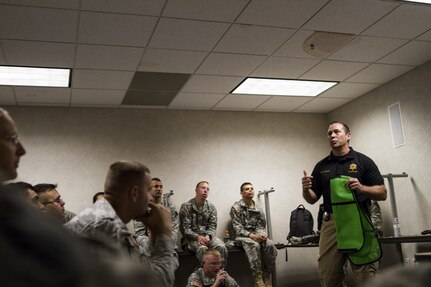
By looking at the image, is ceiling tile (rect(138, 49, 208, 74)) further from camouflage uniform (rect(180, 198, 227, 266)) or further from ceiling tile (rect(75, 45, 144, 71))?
camouflage uniform (rect(180, 198, 227, 266))

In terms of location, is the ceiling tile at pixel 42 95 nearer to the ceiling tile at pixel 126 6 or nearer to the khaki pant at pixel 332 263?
the ceiling tile at pixel 126 6

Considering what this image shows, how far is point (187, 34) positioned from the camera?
4.16 m

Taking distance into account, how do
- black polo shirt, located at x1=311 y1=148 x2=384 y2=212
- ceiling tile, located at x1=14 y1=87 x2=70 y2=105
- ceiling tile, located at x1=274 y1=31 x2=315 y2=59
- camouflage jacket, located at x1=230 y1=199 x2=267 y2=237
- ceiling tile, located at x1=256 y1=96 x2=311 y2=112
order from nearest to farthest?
1. black polo shirt, located at x1=311 y1=148 x2=384 y2=212
2. ceiling tile, located at x1=274 y1=31 x2=315 y2=59
3. ceiling tile, located at x1=14 y1=87 x2=70 y2=105
4. camouflage jacket, located at x1=230 y1=199 x2=267 y2=237
5. ceiling tile, located at x1=256 y1=96 x2=311 y2=112

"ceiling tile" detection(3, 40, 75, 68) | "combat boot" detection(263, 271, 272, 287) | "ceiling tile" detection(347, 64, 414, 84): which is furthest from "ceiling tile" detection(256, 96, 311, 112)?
"ceiling tile" detection(3, 40, 75, 68)

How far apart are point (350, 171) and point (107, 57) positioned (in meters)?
2.79

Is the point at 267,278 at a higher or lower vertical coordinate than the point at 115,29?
lower

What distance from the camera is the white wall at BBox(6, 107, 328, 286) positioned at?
6.06 m

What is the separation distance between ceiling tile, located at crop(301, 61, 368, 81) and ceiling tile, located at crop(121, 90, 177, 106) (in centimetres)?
184

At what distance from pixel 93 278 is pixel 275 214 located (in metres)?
6.59

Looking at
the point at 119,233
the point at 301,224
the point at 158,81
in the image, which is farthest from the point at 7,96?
the point at 119,233

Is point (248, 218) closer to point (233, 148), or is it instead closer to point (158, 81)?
point (233, 148)

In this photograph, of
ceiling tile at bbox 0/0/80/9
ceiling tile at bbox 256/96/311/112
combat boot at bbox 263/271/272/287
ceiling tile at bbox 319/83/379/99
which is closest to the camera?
ceiling tile at bbox 0/0/80/9

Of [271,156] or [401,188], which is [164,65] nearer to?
[271,156]

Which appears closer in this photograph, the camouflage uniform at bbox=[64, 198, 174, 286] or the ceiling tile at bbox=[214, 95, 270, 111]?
the camouflage uniform at bbox=[64, 198, 174, 286]
